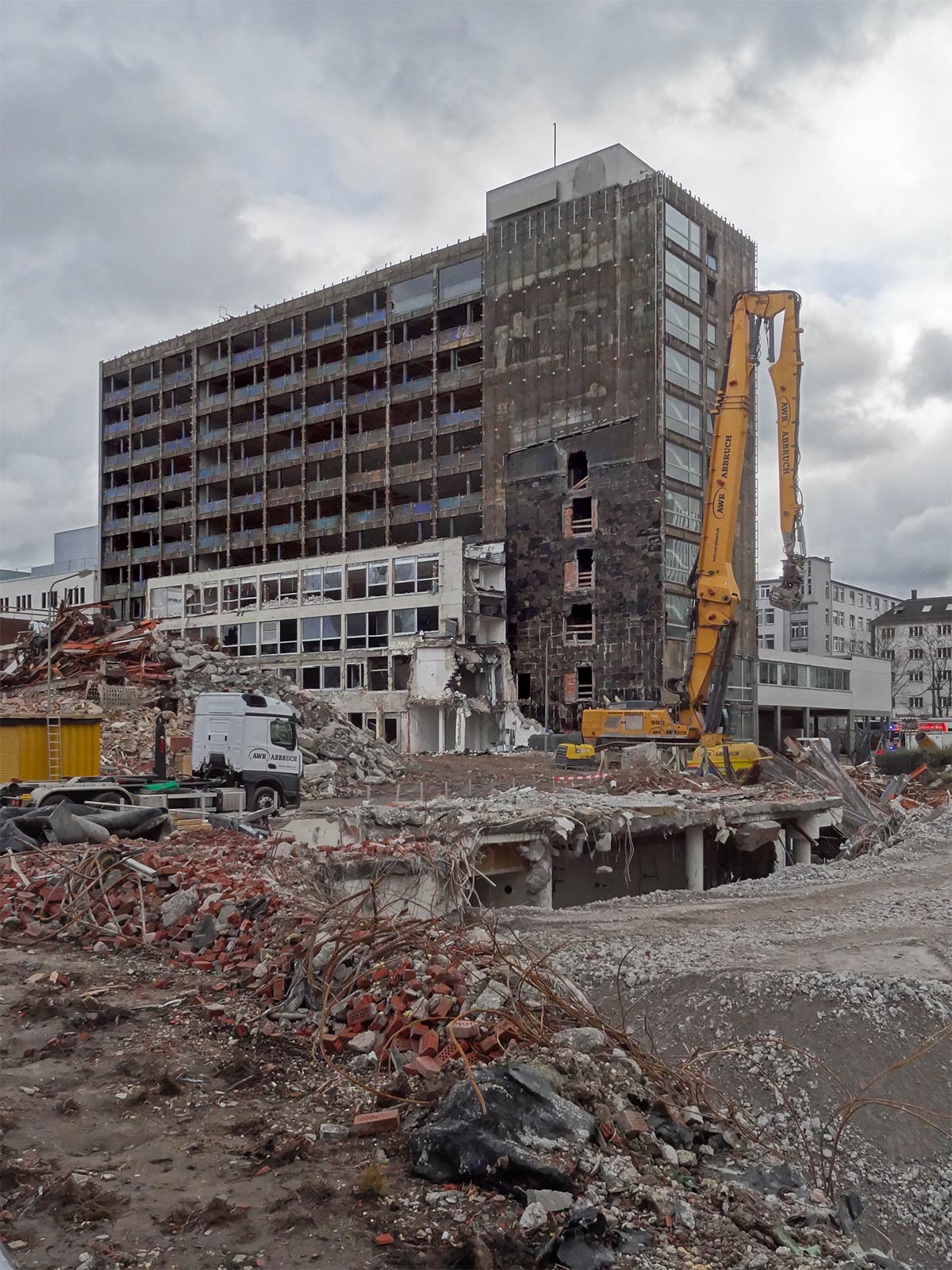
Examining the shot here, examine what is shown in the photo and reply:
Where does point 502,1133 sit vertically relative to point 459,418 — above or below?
below

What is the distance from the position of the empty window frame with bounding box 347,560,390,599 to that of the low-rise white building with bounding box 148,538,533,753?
50mm

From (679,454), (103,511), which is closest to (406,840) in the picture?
(679,454)

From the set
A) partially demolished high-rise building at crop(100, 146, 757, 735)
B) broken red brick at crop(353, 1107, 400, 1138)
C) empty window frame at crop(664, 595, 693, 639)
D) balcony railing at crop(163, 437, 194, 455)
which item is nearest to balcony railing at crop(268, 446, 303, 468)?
partially demolished high-rise building at crop(100, 146, 757, 735)

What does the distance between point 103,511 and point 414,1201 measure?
240 feet

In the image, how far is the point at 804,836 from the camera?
23.7 meters

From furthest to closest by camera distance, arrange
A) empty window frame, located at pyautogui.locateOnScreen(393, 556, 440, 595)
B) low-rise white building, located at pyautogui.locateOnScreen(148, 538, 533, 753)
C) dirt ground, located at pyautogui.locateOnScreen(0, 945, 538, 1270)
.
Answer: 1. empty window frame, located at pyautogui.locateOnScreen(393, 556, 440, 595)
2. low-rise white building, located at pyautogui.locateOnScreen(148, 538, 533, 753)
3. dirt ground, located at pyautogui.locateOnScreen(0, 945, 538, 1270)

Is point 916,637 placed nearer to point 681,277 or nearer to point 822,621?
point 822,621

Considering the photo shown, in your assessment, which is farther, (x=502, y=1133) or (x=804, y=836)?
(x=804, y=836)

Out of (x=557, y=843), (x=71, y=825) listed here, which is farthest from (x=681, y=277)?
(x=71, y=825)

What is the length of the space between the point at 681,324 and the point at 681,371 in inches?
92.7

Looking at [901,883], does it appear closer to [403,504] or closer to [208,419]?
[403,504]

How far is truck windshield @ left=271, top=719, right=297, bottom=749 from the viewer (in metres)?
21.9

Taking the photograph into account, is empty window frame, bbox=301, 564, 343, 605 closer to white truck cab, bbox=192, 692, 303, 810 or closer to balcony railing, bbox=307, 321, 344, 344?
balcony railing, bbox=307, 321, 344, 344

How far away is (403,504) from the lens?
56.8 m
